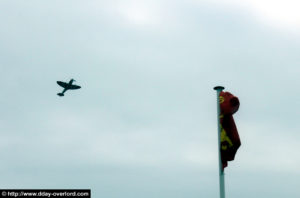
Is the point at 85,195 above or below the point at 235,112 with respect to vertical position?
below

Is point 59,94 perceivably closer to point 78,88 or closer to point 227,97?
point 78,88

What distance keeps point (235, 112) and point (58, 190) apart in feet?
49.3

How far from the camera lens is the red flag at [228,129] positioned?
15961mm

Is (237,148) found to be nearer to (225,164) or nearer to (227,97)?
(225,164)

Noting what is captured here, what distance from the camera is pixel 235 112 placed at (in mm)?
16453

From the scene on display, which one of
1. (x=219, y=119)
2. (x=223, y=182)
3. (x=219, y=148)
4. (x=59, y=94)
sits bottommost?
(x=223, y=182)

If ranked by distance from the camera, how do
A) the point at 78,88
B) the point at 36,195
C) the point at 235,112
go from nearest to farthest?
the point at 235,112
the point at 36,195
the point at 78,88

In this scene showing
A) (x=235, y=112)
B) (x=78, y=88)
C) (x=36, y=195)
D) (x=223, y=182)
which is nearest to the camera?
(x=223, y=182)

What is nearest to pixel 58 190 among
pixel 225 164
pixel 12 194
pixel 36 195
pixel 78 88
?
pixel 36 195

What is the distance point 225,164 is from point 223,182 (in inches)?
33.1

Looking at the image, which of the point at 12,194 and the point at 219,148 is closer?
the point at 219,148

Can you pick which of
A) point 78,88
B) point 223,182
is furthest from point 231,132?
point 78,88

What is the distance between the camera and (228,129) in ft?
53.4

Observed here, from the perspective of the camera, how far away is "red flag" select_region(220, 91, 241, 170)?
52.4 feet
